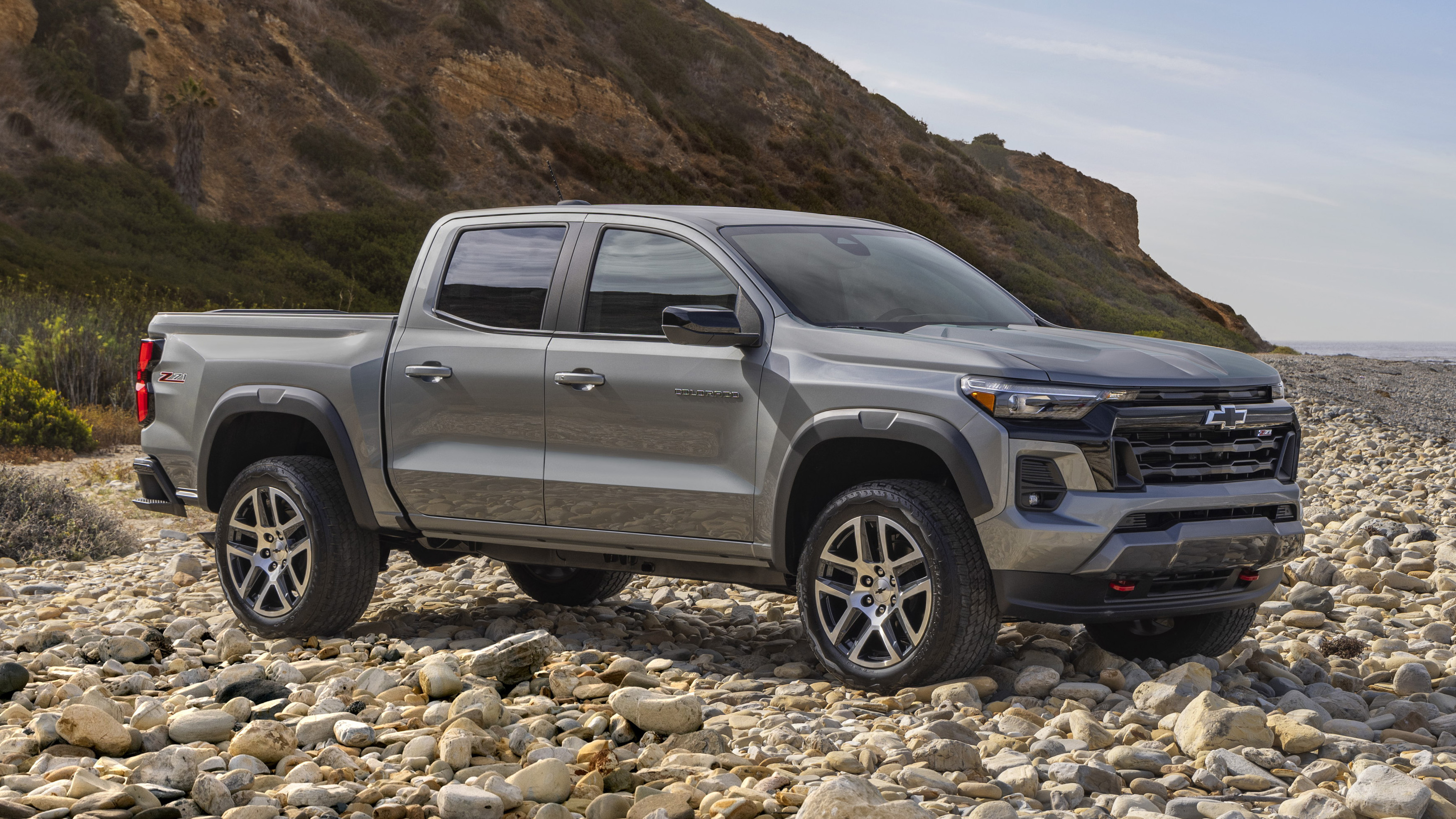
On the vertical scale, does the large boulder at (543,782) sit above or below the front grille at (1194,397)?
below

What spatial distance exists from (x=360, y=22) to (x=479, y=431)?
41113mm

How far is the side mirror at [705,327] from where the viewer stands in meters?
5.06

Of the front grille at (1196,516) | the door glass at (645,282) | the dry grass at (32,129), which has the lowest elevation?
the front grille at (1196,516)

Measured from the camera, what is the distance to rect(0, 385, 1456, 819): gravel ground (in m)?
3.90

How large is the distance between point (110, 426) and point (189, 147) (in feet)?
68.2

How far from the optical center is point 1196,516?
4.88m

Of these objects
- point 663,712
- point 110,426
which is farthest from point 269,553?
point 110,426

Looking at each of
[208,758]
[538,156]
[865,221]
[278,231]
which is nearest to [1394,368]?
[538,156]

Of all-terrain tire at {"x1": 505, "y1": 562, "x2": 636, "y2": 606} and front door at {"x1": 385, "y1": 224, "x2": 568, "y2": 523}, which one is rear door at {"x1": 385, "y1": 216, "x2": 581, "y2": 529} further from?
all-terrain tire at {"x1": 505, "y1": 562, "x2": 636, "y2": 606}

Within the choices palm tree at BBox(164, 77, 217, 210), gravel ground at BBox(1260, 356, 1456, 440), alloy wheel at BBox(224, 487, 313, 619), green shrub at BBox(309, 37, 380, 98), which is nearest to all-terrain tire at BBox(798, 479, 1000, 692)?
alloy wheel at BBox(224, 487, 313, 619)

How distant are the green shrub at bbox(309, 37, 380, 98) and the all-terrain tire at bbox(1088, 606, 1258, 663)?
38.7 meters

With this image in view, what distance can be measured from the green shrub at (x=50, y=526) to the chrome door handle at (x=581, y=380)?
542 centimetres

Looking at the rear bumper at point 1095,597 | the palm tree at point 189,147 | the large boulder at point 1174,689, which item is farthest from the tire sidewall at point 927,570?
the palm tree at point 189,147

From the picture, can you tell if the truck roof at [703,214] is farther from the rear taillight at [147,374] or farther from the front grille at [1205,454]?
the rear taillight at [147,374]
